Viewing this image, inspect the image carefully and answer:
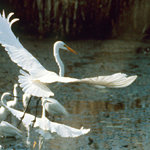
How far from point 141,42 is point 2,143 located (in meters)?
11.2

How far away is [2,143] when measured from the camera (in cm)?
618

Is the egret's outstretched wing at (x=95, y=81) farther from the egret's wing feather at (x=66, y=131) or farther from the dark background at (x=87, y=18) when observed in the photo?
the dark background at (x=87, y=18)

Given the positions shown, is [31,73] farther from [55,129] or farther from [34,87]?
[55,129]

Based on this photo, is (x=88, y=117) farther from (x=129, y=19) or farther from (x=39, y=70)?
(x=129, y=19)

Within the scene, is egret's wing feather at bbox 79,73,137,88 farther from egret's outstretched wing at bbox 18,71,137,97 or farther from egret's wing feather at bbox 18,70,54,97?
egret's wing feather at bbox 18,70,54,97

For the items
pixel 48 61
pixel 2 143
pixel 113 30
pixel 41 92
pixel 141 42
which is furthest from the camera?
pixel 113 30

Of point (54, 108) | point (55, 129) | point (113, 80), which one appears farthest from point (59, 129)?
point (113, 80)

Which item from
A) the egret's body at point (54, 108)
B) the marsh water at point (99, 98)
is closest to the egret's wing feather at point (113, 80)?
the marsh water at point (99, 98)

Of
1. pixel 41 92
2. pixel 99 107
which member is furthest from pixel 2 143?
pixel 99 107

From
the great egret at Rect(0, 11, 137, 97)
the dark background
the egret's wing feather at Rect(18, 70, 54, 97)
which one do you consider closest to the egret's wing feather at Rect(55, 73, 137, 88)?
the great egret at Rect(0, 11, 137, 97)

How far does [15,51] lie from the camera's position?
6520mm

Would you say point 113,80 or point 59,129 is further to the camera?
point 59,129

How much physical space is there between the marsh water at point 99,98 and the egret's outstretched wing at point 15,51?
458 millimetres

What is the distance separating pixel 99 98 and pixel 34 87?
328 centimetres
